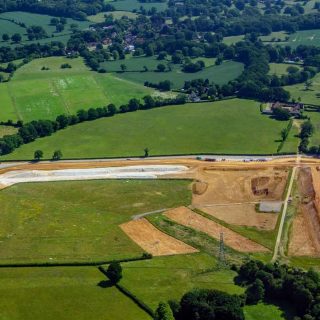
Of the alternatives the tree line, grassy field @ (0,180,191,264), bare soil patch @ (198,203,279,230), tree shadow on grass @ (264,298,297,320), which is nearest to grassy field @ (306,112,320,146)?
bare soil patch @ (198,203,279,230)

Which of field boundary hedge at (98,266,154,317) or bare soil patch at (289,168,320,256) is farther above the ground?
field boundary hedge at (98,266,154,317)

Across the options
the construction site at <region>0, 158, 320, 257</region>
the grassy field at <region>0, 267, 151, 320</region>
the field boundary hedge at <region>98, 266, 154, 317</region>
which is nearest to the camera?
the grassy field at <region>0, 267, 151, 320</region>

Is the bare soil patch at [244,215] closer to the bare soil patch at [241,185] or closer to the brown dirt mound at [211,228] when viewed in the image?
the bare soil patch at [241,185]

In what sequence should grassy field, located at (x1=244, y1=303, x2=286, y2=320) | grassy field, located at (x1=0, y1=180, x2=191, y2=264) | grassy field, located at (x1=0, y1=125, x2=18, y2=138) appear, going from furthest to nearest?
grassy field, located at (x1=0, y1=125, x2=18, y2=138), grassy field, located at (x1=0, y1=180, x2=191, y2=264), grassy field, located at (x1=244, y1=303, x2=286, y2=320)

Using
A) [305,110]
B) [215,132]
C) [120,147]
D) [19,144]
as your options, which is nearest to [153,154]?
[120,147]

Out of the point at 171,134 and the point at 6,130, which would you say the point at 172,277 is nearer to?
the point at 171,134

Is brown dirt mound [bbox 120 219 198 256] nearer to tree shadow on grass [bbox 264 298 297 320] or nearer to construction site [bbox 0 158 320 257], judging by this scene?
construction site [bbox 0 158 320 257]
